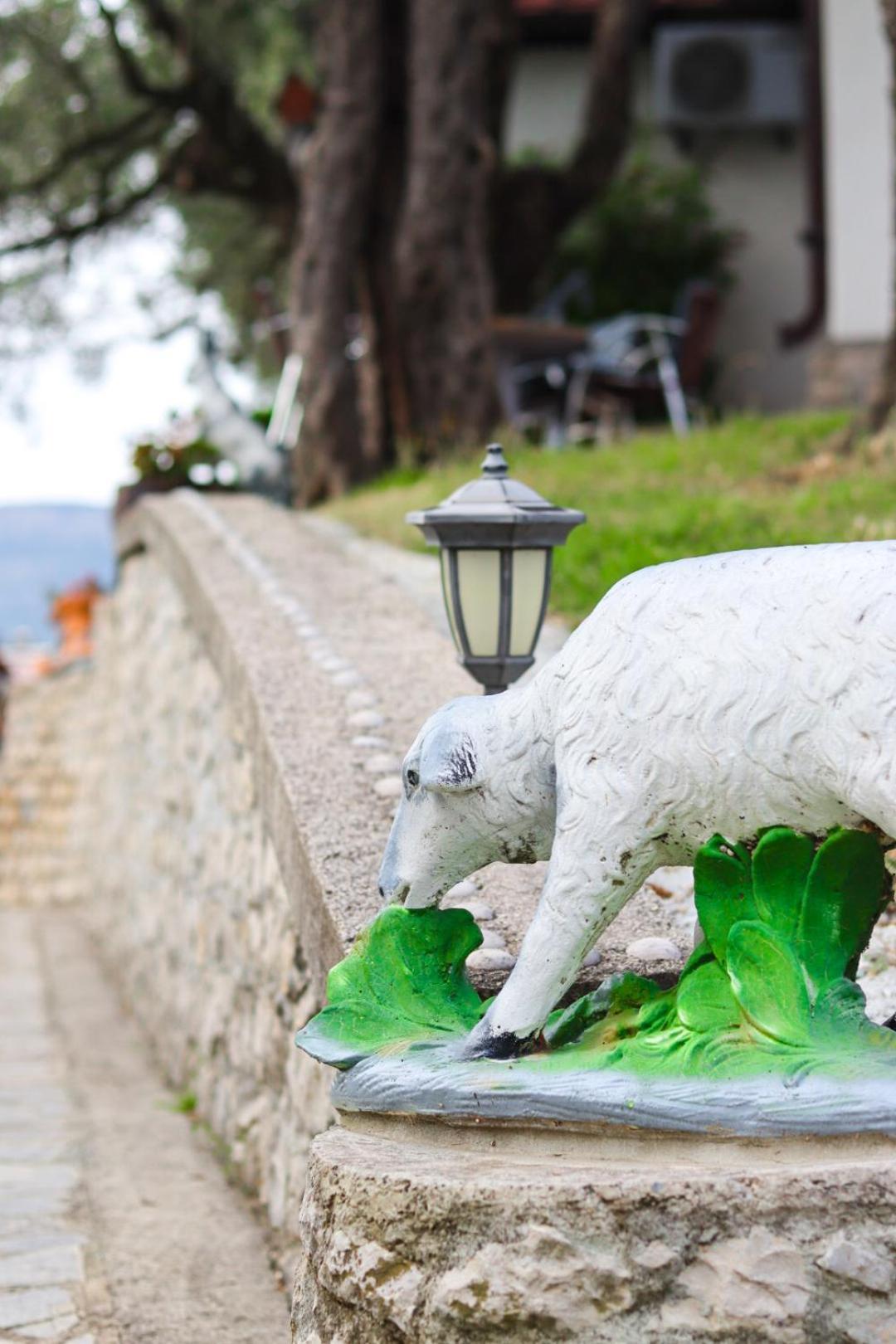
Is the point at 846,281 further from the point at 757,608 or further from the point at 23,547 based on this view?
the point at 23,547

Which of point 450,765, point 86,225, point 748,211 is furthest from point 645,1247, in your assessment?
point 748,211

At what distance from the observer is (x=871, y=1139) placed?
193cm

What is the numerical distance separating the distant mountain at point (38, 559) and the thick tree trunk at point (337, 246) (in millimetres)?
3418

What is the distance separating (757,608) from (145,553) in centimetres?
674

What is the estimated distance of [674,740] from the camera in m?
2.06

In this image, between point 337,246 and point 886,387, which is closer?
point 886,387

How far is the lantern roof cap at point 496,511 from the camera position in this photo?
3.39 m

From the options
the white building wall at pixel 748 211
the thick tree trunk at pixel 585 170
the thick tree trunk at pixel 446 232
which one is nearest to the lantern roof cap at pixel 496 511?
the thick tree trunk at pixel 446 232

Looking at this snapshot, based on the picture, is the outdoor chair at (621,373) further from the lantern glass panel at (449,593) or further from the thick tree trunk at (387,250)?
the lantern glass panel at (449,593)

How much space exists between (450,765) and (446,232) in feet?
26.3

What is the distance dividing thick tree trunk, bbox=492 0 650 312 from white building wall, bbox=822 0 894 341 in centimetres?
170

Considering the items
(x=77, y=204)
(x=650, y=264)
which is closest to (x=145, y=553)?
(x=77, y=204)

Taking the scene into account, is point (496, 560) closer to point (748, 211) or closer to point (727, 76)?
point (727, 76)

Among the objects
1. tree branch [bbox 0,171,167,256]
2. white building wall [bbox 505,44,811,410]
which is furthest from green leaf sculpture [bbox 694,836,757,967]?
white building wall [bbox 505,44,811,410]
